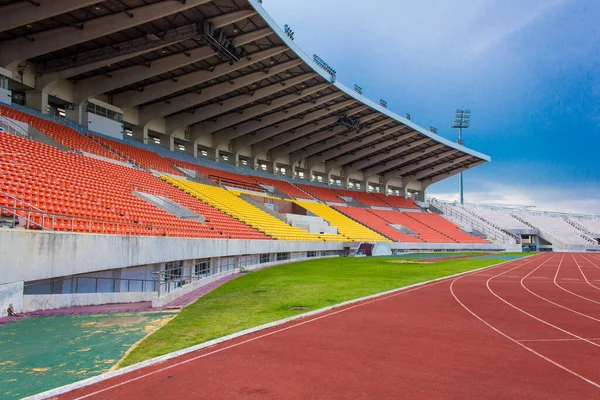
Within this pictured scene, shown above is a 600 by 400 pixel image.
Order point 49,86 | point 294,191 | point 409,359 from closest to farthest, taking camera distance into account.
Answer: point 409,359, point 49,86, point 294,191

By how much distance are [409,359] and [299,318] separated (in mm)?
3247

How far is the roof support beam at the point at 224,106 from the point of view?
31.0 metres

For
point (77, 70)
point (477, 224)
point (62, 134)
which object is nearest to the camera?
point (62, 134)

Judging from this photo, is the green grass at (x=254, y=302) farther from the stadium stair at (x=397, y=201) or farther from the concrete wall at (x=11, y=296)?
the stadium stair at (x=397, y=201)

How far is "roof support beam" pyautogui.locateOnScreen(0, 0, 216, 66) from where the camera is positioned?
64.6ft

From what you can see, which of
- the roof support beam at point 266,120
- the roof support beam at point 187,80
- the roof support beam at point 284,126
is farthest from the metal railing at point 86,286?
the roof support beam at point 284,126

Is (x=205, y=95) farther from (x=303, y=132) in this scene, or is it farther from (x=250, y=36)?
(x=303, y=132)

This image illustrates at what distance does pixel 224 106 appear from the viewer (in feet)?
108

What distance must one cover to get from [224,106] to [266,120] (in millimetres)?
5601

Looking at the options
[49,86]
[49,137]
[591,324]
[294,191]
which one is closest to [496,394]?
[591,324]

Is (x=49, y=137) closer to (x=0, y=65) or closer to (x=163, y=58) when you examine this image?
(x=0, y=65)

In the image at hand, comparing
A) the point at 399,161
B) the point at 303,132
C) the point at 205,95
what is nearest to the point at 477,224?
the point at 399,161

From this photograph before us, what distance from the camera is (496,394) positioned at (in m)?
4.74

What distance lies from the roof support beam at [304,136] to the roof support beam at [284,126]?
1.53 m
